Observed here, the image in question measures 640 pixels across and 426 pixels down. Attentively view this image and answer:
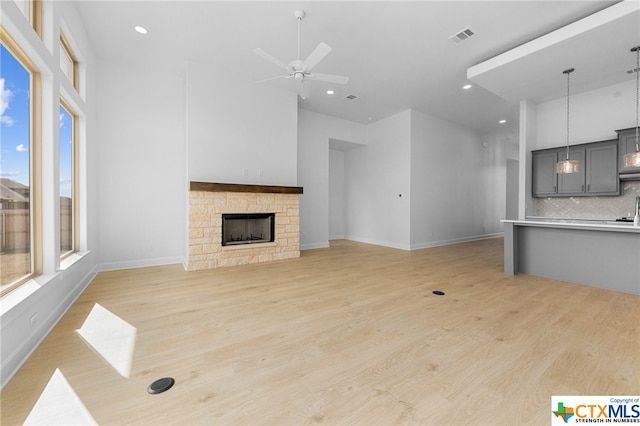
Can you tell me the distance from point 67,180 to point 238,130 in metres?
2.56

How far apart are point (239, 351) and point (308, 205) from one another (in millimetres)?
4793

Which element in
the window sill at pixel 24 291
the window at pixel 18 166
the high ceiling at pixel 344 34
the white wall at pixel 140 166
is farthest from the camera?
the white wall at pixel 140 166

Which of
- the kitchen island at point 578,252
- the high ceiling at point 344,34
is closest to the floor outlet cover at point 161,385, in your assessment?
the high ceiling at point 344,34

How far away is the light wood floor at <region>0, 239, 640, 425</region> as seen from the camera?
1.42 metres

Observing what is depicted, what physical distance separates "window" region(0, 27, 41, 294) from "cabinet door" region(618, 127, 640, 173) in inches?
299

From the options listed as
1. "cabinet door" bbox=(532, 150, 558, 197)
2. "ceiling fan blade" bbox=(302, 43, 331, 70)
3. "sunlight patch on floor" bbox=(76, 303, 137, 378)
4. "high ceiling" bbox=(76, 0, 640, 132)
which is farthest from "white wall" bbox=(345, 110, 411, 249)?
"sunlight patch on floor" bbox=(76, 303, 137, 378)

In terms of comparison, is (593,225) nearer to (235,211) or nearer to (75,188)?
(235,211)

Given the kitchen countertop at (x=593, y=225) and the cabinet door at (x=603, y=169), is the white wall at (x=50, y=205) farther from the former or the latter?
the cabinet door at (x=603, y=169)

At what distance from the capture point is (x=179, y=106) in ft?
15.9

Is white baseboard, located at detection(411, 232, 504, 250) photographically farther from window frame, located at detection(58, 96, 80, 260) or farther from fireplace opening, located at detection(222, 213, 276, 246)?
window frame, located at detection(58, 96, 80, 260)

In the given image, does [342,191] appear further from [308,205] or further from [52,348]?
[52,348]

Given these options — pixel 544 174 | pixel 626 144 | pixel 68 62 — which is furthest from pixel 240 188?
pixel 626 144

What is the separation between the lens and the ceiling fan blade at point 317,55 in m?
2.86

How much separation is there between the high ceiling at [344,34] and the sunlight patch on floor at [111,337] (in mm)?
3524
